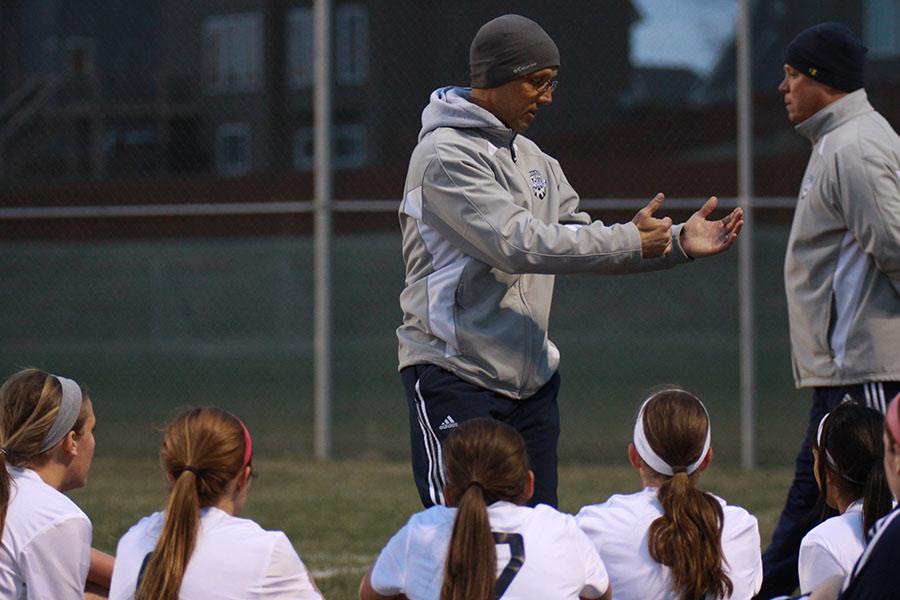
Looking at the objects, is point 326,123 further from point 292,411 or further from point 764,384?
point 764,384

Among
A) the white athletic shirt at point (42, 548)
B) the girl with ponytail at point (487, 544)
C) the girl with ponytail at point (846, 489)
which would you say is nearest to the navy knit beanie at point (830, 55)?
the girl with ponytail at point (846, 489)

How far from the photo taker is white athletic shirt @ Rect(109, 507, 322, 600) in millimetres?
3219

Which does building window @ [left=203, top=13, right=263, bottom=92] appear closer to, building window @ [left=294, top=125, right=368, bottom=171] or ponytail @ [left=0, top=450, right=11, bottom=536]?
building window @ [left=294, top=125, right=368, bottom=171]

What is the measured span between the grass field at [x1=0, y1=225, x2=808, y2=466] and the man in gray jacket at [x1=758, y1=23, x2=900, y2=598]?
179 inches

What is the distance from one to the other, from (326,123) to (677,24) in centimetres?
270

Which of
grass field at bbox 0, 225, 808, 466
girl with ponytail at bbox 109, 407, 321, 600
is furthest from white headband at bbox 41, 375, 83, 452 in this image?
grass field at bbox 0, 225, 808, 466

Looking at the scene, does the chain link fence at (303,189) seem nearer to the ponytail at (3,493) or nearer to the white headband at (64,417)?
the white headband at (64,417)

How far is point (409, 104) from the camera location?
33.2 feet

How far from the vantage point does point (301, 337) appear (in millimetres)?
10055

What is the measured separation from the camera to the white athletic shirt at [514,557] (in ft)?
10.6

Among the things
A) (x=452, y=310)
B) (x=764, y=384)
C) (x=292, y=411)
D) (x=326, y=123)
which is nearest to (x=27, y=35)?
(x=326, y=123)

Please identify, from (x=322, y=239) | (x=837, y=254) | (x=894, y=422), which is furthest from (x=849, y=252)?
(x=322, y=239)

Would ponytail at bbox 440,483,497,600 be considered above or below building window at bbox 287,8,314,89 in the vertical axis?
below

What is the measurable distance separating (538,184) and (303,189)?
6049 mm
